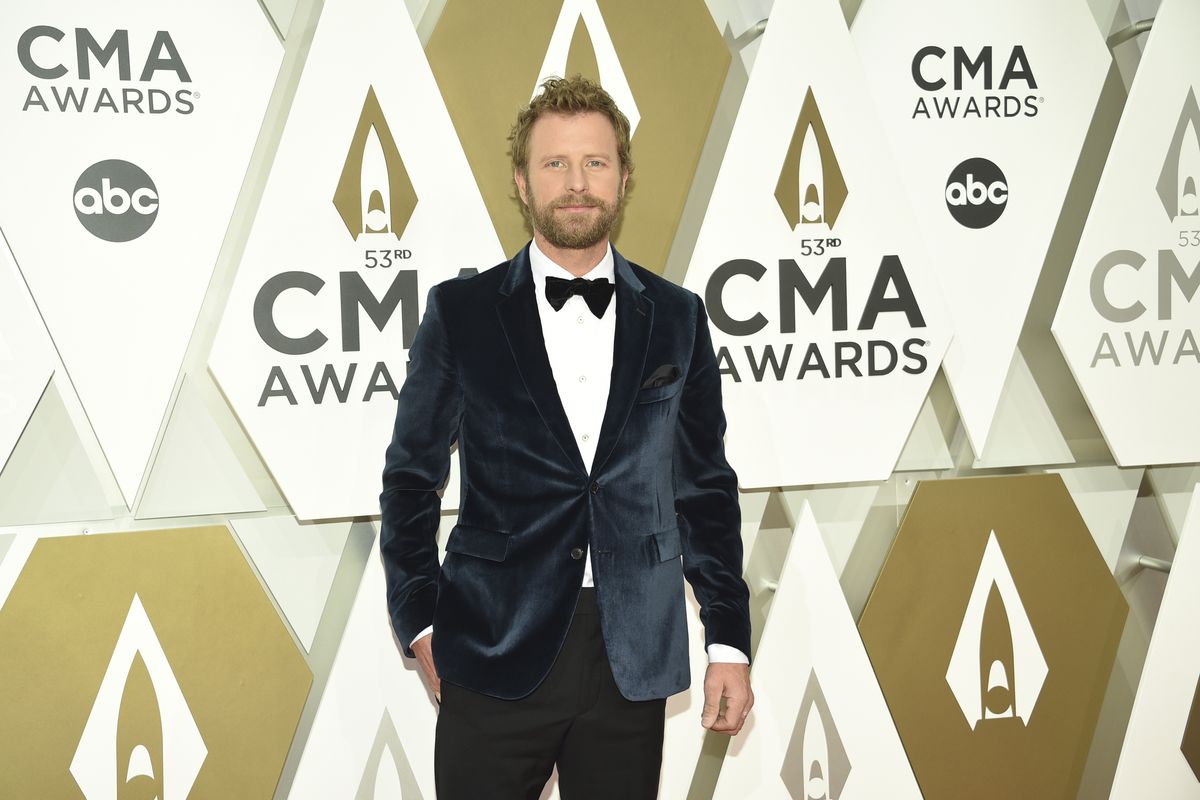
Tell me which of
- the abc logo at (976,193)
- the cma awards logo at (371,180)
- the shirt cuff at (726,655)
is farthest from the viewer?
the abc logo at (976,193)

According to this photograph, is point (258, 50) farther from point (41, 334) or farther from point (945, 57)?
point (945, 57)

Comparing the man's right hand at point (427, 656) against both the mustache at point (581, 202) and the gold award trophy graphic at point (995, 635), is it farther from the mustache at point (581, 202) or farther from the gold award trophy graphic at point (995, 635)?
the gold award trophy graphic at point (995, 635)

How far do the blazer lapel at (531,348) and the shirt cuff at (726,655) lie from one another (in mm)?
410

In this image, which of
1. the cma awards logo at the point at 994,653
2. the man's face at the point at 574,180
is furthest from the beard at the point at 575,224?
the cma awards logo at the point at 994,653

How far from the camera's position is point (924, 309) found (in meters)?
2.07

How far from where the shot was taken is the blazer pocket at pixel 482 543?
1.39 metres

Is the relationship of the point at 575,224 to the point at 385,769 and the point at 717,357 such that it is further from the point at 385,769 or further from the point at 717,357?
the point at 385,769

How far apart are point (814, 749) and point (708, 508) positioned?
0.87 metres

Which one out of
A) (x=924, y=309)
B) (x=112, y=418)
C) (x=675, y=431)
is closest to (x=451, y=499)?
(x=675, y=431)

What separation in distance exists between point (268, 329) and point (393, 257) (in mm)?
304

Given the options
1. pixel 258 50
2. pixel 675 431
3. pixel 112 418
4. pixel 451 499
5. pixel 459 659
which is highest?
pixel 258 50

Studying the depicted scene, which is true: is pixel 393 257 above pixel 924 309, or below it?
above

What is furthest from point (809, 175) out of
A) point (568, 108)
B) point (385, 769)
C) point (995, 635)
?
point (385, 769)

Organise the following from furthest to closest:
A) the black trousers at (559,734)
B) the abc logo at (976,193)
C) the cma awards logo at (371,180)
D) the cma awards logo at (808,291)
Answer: the abc logo at (976,193), the cma awards logo at (808,291), the cma awards logo at (371,180), the black trousers at (559,734)
